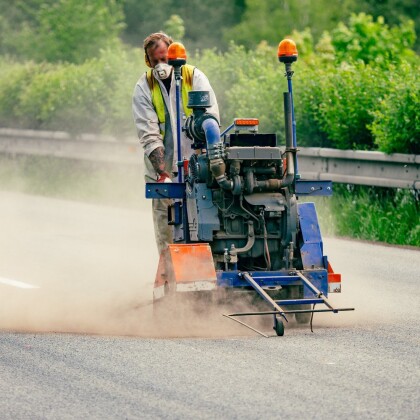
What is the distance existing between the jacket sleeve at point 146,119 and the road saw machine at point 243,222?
555mm

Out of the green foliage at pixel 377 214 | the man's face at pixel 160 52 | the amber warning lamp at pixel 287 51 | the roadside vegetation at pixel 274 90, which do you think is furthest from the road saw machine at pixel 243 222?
the roadside vegetation at pixel 274 90

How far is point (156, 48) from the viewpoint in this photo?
10.3 meters

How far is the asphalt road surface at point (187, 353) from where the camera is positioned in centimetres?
700

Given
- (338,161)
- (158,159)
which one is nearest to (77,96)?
(338,161)

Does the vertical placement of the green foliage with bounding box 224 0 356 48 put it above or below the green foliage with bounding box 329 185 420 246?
above

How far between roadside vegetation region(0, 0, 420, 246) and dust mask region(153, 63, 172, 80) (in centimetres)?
507

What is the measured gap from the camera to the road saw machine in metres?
9.06

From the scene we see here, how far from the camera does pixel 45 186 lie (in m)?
22.4

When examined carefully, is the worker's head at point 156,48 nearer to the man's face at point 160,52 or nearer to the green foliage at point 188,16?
the man's face at point 160,52

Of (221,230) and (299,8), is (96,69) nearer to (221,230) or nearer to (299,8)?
(221,230)

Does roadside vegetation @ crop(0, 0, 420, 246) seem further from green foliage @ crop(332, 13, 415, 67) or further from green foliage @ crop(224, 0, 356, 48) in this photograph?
green foliage @ crop(224, 0, 356, 48)

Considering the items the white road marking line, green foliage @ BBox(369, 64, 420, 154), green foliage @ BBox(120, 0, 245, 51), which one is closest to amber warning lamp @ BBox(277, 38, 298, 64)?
the white road marking line

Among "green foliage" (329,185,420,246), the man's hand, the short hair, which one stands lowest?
"green foliage" (329,185,420,246)

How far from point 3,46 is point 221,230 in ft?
121
